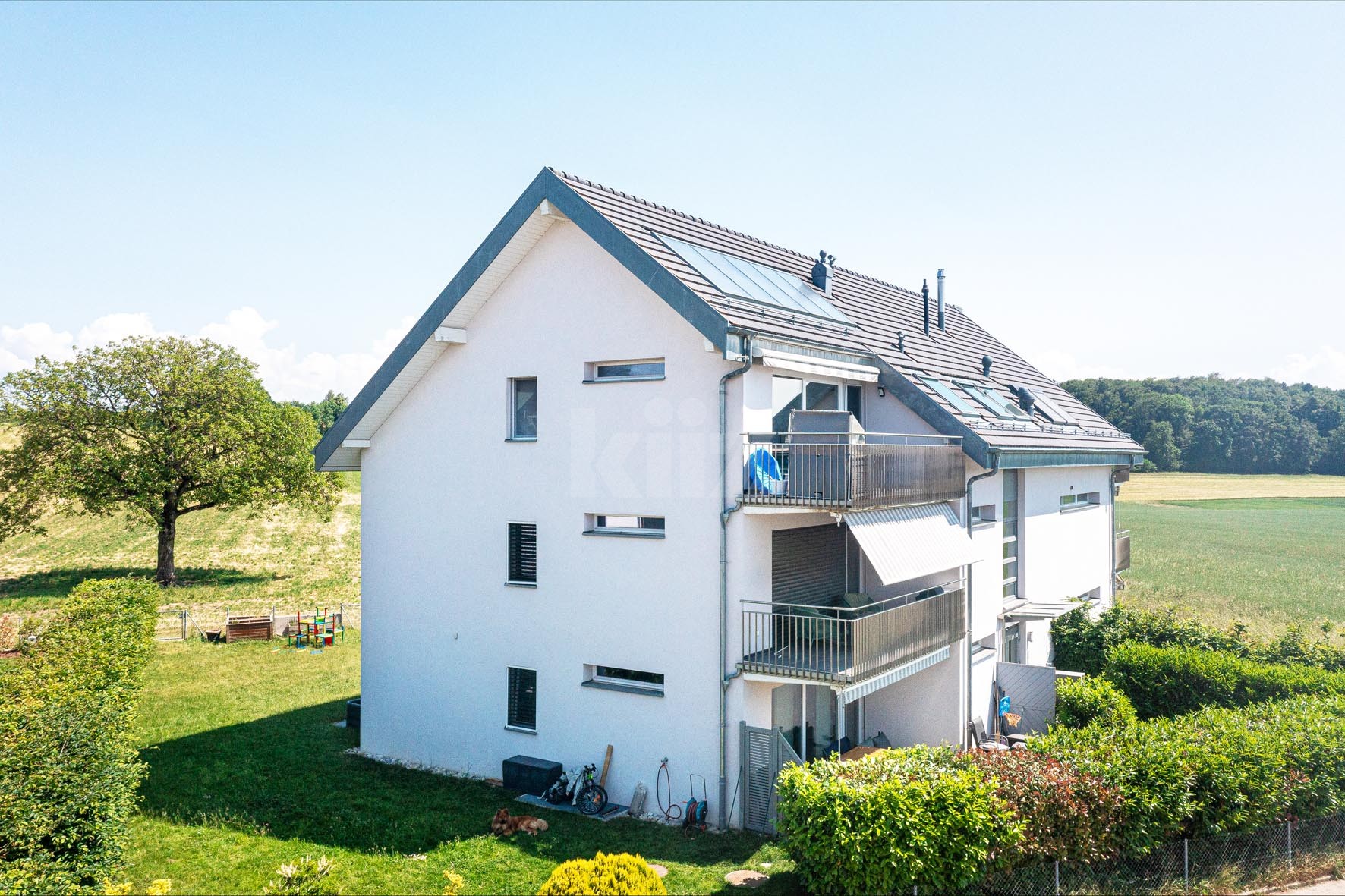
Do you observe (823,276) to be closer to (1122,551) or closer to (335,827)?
(335,827)

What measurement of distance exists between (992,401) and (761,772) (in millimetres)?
11860

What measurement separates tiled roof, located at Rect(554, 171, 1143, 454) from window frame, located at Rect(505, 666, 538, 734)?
7.86 meters

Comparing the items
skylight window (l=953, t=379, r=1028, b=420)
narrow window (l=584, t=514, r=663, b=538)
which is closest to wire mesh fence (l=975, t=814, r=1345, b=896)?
narrow window (l=584, t=514, r=663, b=538)

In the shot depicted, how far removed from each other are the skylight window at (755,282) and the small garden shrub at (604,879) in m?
9.47

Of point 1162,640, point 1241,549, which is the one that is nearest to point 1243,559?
point 1241,549

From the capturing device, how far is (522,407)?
55.3 ft

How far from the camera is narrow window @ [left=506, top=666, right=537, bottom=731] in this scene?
53.5 ft

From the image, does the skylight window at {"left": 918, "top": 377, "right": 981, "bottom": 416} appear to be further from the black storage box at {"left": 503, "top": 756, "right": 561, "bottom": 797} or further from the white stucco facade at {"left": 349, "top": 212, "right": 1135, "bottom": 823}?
the black storage box at {"left": 503, "top": 756, "right": 561, "bottom": 797}

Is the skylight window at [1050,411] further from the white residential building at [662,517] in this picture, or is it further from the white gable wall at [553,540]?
the white gable wall at [553,540]

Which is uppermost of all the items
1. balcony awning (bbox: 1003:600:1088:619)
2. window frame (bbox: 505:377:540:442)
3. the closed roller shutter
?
window frame (bbox: 505:377:540:442)

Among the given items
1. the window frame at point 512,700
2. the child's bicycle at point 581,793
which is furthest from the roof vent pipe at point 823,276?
the child's bicycle at point 581,793

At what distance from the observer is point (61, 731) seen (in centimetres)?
1062

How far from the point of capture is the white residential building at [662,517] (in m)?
14.2

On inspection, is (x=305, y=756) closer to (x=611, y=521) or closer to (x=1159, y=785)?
(x=611, y=521)
